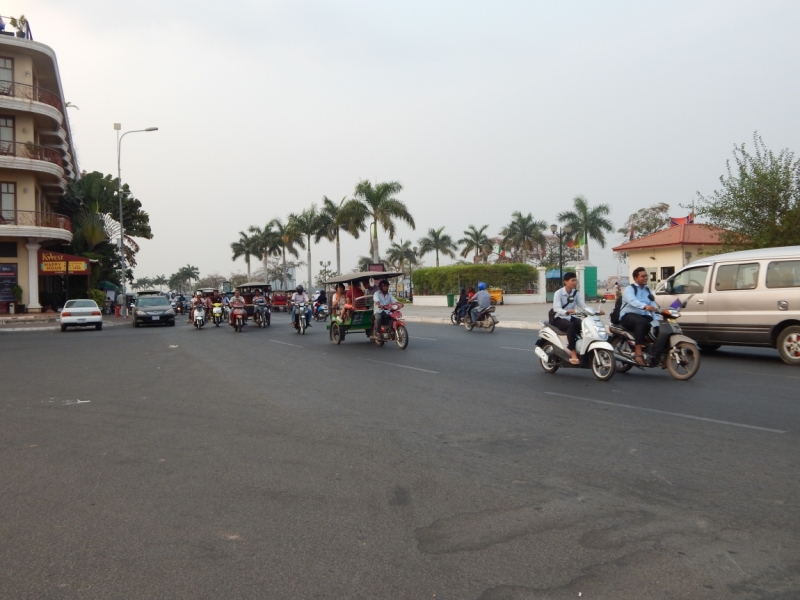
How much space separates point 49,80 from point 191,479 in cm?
4364

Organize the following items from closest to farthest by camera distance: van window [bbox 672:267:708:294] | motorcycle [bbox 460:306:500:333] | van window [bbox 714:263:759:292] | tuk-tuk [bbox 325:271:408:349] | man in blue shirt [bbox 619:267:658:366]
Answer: man in blue shirt [bbox 619:267:658:366]
van window [bbox 714:263:759:292]
van window [bbox 672:267:708:294]
tuk-tuk [bbox 325:271:408:349]
motorcycle [bbox 460:306:500:333]

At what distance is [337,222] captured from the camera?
5188 centimetres

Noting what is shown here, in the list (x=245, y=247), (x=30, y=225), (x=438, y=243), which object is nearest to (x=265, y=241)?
(x=245, y=247)

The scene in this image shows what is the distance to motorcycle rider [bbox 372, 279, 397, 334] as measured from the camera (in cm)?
1797

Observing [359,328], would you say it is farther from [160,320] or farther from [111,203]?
[111,203]

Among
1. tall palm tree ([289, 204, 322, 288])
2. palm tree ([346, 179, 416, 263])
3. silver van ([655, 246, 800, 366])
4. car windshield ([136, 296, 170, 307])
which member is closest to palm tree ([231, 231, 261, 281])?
tall palm tree ([289, 204, 322, 288])

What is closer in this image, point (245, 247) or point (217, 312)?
point (217, 312)

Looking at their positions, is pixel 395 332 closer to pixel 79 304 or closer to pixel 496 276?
pixel 79 304

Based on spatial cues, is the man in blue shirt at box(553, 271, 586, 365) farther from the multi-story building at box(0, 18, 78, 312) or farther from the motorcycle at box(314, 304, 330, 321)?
the multi-story building at box(0, 18, 78, 312)

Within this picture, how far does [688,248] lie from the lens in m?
41.2

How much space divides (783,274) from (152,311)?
93.1ft

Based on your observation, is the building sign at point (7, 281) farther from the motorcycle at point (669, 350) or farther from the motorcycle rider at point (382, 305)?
the motorcycle at point (669, 350)

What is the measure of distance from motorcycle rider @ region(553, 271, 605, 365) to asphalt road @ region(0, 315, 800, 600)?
0.89 m

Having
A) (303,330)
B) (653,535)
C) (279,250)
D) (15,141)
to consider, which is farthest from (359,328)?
(279,250)
